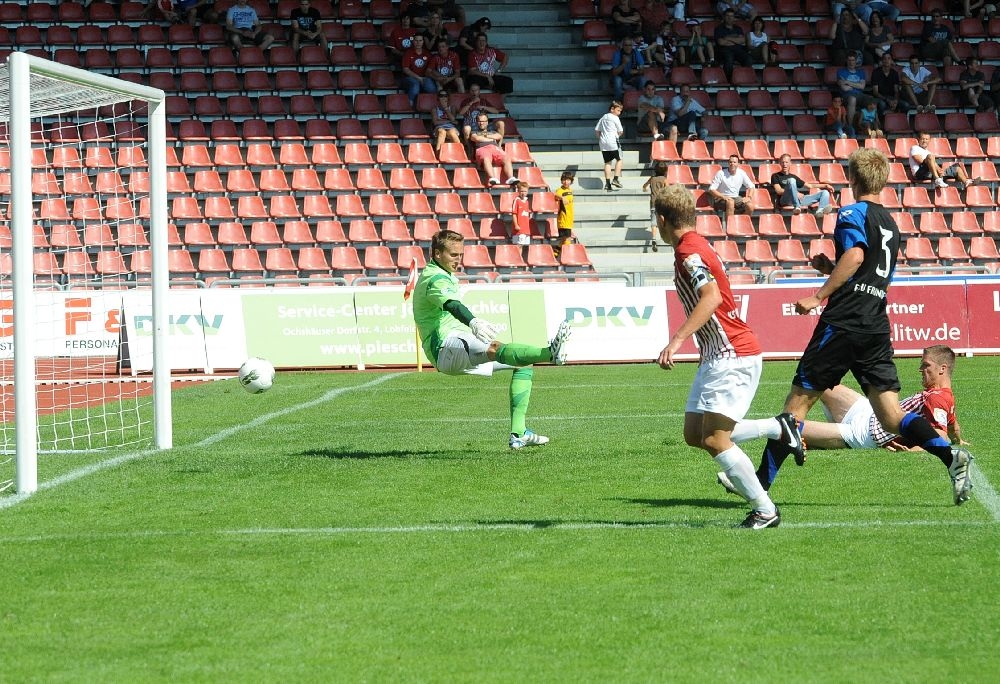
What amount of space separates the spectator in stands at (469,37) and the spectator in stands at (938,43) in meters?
10.1

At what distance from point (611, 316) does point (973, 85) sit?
13.1 m

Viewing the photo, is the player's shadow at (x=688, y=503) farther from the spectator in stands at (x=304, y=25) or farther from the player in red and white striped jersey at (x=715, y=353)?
the spectator in stands at (x=304, y=25)

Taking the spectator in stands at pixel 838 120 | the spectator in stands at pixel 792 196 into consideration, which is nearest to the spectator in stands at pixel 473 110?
the spectator in stands at pixel 792 196

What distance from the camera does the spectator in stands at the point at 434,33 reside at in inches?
1138

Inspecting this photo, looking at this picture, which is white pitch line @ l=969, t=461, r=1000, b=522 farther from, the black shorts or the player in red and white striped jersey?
the player in red and white striped jersey

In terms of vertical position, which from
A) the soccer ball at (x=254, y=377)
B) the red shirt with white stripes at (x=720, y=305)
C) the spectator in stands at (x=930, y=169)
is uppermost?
the spectator in stands at (x=930, y=169)

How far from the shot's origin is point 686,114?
2834 centimetres

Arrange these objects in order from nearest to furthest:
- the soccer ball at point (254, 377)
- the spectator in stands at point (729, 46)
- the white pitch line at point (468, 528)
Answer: the white pitch line at point (468, 528) < the soccer ball at point (254, 377) < the spectator in stands at point (729, 46)

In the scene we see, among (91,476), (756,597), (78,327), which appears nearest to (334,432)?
(91,476)

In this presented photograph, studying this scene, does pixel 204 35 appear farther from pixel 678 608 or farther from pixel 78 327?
pixel 678 608

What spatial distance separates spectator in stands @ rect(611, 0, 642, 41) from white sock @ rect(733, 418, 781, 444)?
23.4 metres

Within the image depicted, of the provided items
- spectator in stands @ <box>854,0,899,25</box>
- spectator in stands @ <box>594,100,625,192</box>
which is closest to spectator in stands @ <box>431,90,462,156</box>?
spectator in stands @ <box>594,100,625,192</box>

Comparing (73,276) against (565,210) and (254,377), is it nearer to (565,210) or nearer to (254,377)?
(565,210)

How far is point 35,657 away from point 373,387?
13088mm
